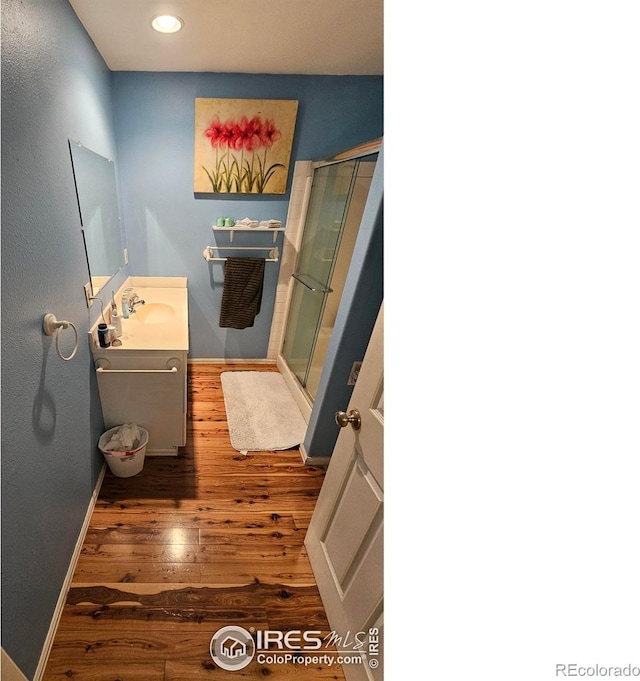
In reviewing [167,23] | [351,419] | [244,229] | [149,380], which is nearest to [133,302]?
[149,380]

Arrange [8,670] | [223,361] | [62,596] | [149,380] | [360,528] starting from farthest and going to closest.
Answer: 1. [223,361]
2. [149,380]
3. [62,596]
4. [360,528]
5. [8,670]

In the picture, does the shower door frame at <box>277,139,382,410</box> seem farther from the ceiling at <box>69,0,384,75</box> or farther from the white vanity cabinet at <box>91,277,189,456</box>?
the white vanity cabinet at <box>91,277,189,456</box>

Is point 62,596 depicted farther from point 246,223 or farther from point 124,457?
point 246,223

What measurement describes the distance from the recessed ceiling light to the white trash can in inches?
83.8

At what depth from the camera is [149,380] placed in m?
2.05

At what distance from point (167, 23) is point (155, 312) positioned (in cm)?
168

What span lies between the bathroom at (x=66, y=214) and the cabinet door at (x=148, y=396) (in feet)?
0.33

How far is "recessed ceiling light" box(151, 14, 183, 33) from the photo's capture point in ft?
6.15
